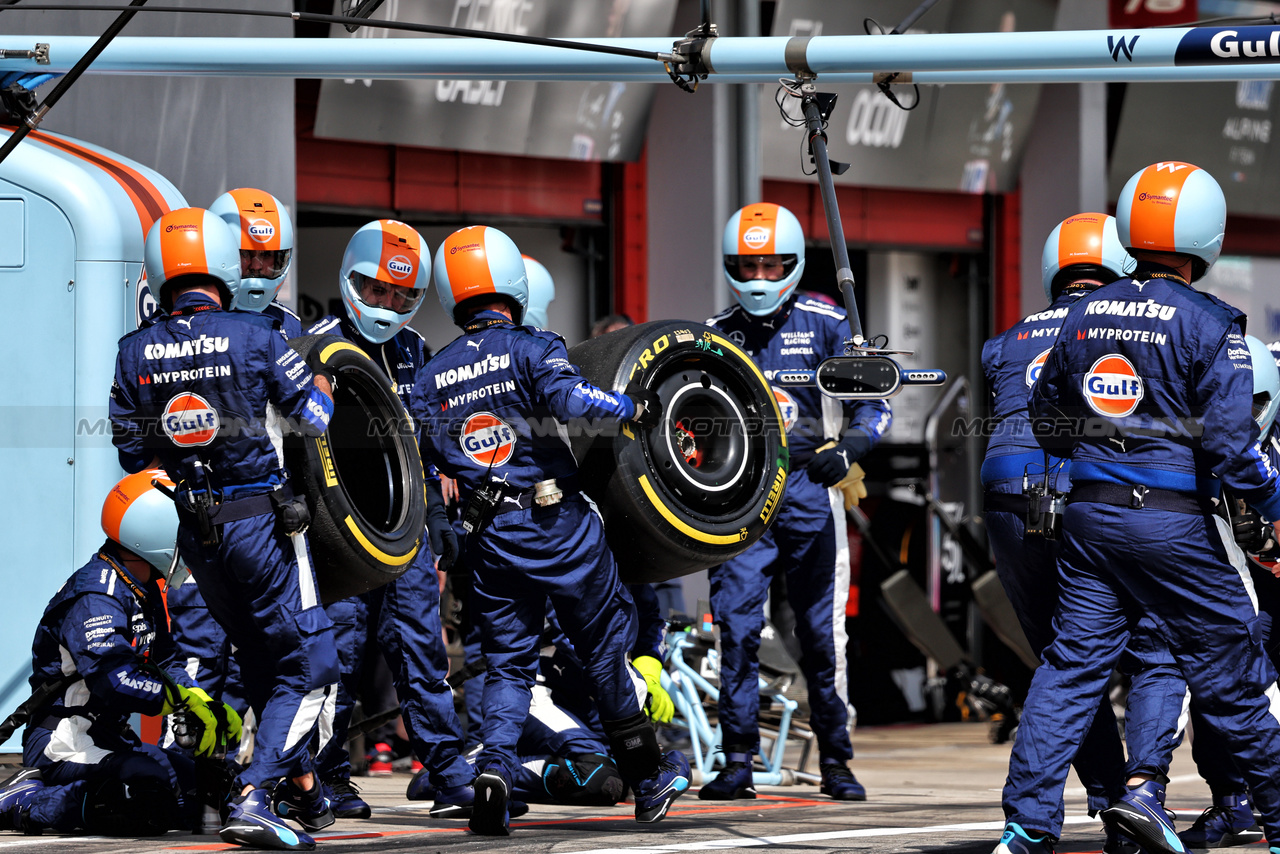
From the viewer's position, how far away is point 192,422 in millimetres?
5613

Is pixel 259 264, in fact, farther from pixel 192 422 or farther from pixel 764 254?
pixel 764 254

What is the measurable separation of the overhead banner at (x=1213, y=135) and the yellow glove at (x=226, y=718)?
9.54 metres

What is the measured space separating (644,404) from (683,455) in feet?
1.20

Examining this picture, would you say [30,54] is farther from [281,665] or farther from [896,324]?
[896,324]

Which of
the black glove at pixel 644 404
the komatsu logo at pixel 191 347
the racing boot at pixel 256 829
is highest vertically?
the komatsu logo at pixel 191 347

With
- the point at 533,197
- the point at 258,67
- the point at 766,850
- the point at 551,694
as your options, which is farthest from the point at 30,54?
the point at 533,197

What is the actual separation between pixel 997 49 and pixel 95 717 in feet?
12.4

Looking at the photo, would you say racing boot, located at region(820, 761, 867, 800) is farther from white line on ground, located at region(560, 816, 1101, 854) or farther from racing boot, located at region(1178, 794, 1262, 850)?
racing boot, located at region(1178, 794, 1262, 850)

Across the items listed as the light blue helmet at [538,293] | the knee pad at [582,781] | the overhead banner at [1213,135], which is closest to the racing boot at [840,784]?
the knee pad at [582,781]

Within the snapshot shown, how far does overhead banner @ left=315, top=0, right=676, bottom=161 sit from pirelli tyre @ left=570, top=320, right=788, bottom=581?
379 centimetres

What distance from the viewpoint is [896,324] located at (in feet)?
41.7

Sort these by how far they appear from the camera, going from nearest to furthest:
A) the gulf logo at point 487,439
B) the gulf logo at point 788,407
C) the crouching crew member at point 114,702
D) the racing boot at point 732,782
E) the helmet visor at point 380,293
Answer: the crouching crew member at point 114,702 < the gulf logo at point 487,439 < the helmet visor at point 380,293 < the racing boot at point 732,782 < the gulf logo at point 788,407

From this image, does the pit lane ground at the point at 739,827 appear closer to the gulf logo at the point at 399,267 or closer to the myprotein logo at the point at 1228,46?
the gulf logo at the point at 399,267

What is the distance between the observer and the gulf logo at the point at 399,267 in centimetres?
703
